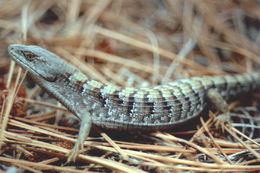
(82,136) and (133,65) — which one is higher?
(133,65)

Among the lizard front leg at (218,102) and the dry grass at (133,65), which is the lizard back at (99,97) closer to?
the dry grass at (133,65)

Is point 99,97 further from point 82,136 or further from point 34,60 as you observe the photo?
point 34,60

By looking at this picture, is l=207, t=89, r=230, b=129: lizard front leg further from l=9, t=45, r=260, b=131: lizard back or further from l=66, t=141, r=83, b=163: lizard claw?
l=66, t=141, r=83, b=163: lizard claw

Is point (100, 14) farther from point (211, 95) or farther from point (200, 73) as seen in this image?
point (211, 95)

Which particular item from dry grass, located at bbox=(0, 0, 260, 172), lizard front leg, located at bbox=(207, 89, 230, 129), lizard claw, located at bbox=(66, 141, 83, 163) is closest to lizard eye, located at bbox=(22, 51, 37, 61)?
dry grass, located at bbox=(0, 0, 260, 172)

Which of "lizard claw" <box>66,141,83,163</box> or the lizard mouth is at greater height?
the lizard mouth

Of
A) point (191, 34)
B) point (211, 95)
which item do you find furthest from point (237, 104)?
point (191, 34)

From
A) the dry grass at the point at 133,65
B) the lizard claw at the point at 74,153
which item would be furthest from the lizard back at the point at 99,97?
the lizard claw at the point at 74,153

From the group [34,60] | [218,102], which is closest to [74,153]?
[34,60]

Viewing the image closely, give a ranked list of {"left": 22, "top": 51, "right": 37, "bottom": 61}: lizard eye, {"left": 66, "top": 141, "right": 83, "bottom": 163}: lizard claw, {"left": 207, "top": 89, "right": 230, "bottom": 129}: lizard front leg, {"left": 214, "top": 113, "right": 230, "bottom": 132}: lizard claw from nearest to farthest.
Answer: {"left": 66, "top": 141, "right": 83, "bottom": 163}: lizard claw
{"left": 22, "top": 51, "right": 37, "bottom": 61}: lizard eye
{"left": 214, "top": 113, "right": 230, "bottom": 132}: lizard claw
{"left": 207, "top": 89, "right": 230, "bottom": 129}: lizard front leg
